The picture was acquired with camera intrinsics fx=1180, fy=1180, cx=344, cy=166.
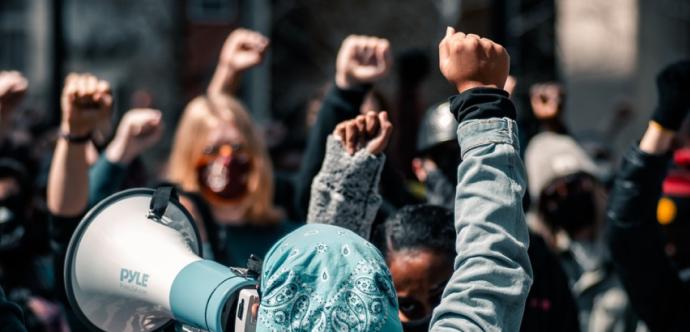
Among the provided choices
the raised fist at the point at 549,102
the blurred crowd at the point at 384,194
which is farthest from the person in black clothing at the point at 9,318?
the raised fist at the point at 549,102

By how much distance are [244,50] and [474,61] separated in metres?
2.44

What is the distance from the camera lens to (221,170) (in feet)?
13.9

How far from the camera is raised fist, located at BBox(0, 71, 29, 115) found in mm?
3029

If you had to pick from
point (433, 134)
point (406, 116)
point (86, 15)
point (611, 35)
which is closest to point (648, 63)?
point (611, 35)

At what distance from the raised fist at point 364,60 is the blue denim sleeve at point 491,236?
1193 millimetres

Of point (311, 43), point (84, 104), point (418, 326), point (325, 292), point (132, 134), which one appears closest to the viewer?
point (325, 292)

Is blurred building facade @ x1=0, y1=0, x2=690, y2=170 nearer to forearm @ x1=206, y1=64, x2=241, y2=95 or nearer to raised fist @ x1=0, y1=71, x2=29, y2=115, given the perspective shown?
forearm @ x1=206, y1=64, x2=241, y2=95

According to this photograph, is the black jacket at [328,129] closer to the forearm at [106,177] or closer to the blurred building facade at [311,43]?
the forearm at [106,177]

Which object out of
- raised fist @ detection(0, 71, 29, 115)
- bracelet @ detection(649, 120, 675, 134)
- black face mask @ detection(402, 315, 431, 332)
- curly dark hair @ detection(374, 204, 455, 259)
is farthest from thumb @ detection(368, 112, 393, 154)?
raised fist @ detection(0, 71, 29, 115)

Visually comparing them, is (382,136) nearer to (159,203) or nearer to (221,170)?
(159,203)

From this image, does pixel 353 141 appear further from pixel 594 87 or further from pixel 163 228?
pixel 594 87

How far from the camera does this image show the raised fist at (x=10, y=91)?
3.03 m

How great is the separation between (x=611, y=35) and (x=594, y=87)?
0.38 metres

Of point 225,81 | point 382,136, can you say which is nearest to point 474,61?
point 382,136
